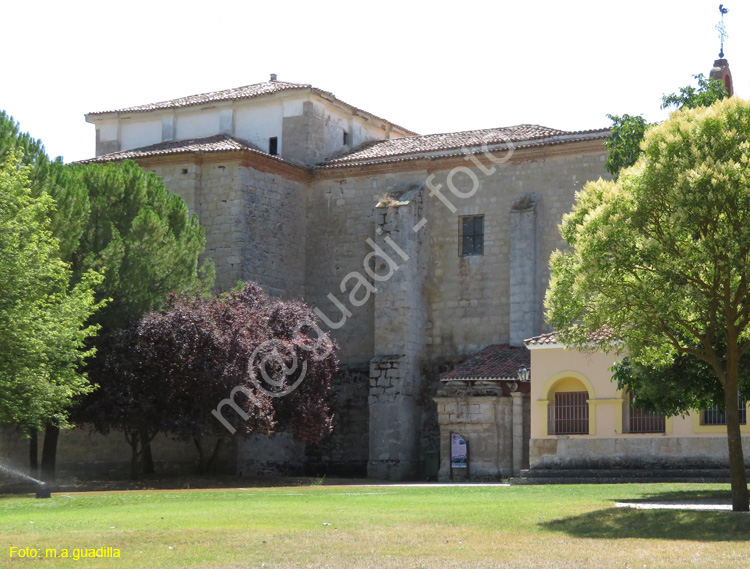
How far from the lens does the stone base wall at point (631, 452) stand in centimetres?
2778

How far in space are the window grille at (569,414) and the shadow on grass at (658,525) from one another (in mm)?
12423

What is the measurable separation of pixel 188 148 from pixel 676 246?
2532cm

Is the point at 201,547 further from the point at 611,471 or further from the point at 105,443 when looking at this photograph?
the point at 105,443

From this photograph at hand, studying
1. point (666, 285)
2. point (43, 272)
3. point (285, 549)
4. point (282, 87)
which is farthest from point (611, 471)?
point (282, 87)

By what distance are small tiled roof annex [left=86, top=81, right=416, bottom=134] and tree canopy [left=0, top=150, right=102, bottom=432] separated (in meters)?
14.0

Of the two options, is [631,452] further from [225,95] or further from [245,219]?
[225,95]

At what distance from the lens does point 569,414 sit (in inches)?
1195

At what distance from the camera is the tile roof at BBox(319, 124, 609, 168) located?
38125 millimetres

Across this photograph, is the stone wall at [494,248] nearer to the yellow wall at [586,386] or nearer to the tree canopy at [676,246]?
the yellow wall at [586,386]

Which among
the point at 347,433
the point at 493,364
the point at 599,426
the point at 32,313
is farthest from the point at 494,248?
the point at 32,313

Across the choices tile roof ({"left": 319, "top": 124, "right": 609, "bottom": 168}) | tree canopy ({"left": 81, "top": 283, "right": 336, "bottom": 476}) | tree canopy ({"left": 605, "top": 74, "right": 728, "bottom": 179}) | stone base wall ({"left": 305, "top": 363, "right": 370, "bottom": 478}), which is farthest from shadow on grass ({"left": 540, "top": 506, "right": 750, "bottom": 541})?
stone base wall ({"left": 305, "top": 363, "right": 370, "bottom": 478})

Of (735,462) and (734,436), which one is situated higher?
(734,436)

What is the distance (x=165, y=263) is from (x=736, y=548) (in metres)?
23.4

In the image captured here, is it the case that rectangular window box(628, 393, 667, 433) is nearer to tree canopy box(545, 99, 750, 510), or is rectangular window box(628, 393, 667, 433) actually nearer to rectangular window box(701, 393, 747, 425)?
rectangular window box(701, 393, 747, 425)
